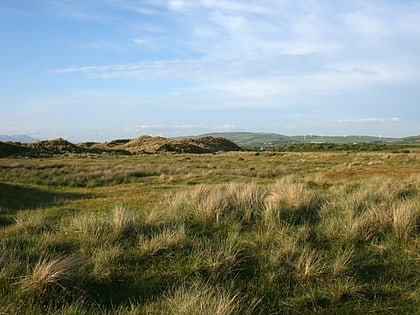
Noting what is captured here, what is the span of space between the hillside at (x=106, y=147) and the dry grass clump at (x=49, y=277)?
204 feet

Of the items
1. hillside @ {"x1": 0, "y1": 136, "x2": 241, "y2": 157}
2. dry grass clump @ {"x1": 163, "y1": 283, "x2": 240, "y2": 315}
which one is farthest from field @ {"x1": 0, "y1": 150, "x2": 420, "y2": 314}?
hillside @ {"x1": 0, "y1": 136, "x2": 241, "y2": 157}

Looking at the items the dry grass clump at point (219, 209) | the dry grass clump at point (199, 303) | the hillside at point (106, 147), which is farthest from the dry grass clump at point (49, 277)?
the hillside at point (106, 147)

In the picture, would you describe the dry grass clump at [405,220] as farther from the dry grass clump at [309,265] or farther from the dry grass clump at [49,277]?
the dry grass clump at [49,277]

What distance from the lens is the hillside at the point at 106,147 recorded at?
6391 cm

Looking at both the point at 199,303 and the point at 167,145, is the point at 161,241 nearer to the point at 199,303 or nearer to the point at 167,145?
the point at 199,303

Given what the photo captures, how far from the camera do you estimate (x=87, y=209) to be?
1105 centimetres

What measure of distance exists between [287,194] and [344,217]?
2.05m

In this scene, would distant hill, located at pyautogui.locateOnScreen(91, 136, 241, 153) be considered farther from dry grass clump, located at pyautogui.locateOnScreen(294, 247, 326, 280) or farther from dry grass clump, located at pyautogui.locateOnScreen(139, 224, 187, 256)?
dry grass clump, located at pyautogui.locateOnScreen(294, 247, 326, 280)

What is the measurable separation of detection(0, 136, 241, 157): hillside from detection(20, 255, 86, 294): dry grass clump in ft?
204

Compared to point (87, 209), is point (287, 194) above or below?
above

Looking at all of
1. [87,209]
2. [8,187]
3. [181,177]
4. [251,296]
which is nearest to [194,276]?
[251,296]

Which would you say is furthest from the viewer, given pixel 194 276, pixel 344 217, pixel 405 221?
pixel 344 217

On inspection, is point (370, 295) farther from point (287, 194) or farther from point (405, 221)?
point (287, 194)

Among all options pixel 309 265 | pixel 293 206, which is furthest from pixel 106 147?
pixel 309 265
